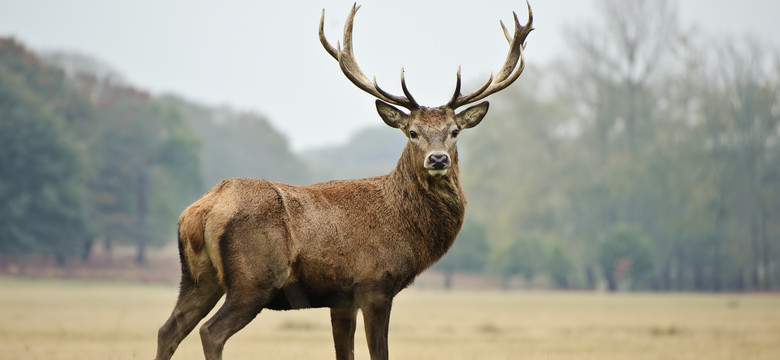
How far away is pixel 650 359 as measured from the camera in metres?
15.6

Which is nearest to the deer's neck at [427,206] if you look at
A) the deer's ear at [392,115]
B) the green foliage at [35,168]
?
the deer's ear at [392,115]

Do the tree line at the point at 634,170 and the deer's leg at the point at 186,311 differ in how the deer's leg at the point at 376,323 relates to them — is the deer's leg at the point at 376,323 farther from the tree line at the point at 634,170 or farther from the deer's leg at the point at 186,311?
the tree line at the point at 634,170

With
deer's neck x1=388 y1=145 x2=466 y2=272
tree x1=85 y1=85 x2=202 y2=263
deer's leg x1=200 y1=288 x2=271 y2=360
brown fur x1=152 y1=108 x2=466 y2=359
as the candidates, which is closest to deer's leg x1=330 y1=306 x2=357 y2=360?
brown fur x1=152 y1=108 x2=466 y2=359

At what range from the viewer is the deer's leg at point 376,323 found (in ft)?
27.3

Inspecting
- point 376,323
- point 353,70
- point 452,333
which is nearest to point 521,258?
point 452,333

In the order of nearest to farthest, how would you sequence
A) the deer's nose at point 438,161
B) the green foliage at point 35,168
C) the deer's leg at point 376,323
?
the deer's leg at point 376,323 < the deer's nose at point 438,161 < the green foliage at point 35,168

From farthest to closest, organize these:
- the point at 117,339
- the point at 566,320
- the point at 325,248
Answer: the point at 566,320
the point at 117,339
the point at 325,248

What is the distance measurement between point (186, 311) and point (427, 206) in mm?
2522

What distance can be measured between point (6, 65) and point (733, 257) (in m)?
44.1

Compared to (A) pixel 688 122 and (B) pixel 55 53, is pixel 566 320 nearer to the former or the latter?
(A) pixel 688 122

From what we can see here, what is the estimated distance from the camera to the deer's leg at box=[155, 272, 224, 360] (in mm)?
8172

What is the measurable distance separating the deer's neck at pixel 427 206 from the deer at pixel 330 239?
1 cm

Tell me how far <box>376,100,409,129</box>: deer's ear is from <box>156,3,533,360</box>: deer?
10mm

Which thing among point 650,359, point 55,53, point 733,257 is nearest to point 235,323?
point 650,359
